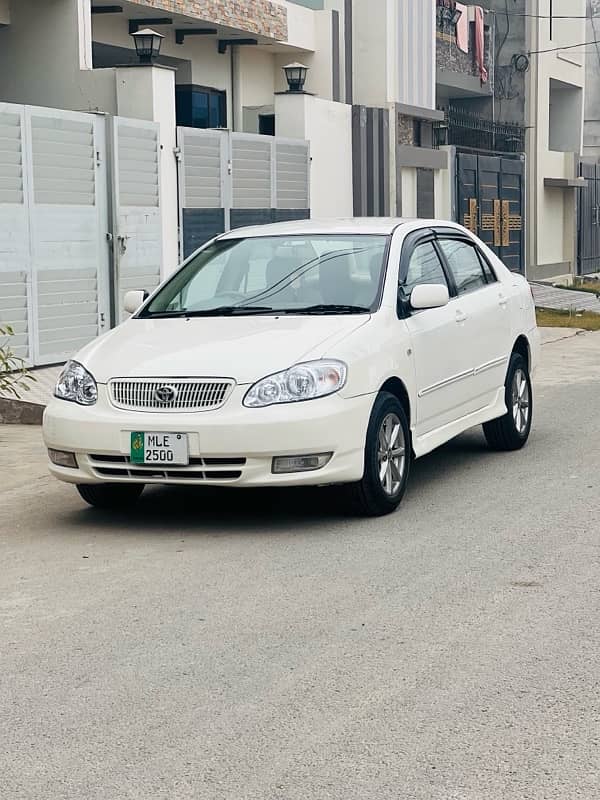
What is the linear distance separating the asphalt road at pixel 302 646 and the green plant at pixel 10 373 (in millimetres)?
2792

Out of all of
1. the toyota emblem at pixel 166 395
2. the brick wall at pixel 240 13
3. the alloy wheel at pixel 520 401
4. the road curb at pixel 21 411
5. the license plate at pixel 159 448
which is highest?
the brick wall at pixel 240 13

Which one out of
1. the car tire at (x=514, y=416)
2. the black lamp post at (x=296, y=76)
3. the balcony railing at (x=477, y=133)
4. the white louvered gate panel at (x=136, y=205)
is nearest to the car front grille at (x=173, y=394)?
the car tire at (x=514, y=416)

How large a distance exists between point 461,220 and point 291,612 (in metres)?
22.6

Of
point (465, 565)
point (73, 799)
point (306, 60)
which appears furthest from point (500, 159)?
point (73, 799)

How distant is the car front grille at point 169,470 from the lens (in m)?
7.48

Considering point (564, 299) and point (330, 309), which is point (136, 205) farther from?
point (564, 299)

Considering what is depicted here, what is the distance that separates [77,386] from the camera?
787 cm

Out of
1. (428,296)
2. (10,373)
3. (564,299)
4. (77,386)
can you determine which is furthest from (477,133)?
(77,386)

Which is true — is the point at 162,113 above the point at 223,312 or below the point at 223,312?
A: above

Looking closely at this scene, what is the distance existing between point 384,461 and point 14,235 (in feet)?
23.0

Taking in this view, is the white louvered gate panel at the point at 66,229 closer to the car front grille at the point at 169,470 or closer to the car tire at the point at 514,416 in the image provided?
the car tire at the point at 514,416

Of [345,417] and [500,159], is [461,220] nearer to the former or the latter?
[500,159]

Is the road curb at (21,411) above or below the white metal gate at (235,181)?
below

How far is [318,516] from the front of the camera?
806cm
